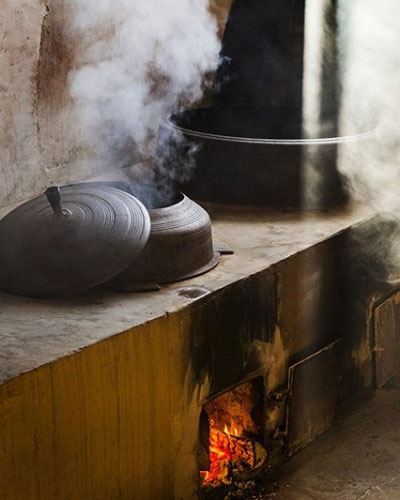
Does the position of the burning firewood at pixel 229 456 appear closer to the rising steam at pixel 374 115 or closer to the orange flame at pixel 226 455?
the orange flame at pixel 226 455

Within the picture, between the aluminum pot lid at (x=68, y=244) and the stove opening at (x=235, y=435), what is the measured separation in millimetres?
1167

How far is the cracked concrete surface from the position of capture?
562 centimetres

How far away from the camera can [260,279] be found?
5488 mm

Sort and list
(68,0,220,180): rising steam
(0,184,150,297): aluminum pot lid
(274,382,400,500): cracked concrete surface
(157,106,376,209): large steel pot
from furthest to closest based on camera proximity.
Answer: (68,0,220,180): rising steam
(157,106,376,209): large steel pot
(274,382,400,500): cracked concrete surface
(0,184,150,297): aluminum pot lid

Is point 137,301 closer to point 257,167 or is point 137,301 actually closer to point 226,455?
point 226,455

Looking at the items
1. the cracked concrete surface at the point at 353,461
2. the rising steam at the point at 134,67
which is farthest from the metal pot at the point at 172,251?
the rising steam at the point at 134,67

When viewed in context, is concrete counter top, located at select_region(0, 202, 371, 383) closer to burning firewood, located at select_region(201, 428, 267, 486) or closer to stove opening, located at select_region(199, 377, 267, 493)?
stove opening, located at select_region(199, 377, 267, 493)

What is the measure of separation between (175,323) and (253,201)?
2017 millimetres

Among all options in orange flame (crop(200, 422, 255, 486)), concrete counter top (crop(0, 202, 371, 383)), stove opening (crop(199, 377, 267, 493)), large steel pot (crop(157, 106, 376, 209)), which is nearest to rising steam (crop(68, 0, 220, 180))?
large steel pot (crop(157, 106, 376, 209))

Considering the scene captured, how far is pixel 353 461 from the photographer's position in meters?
5.94

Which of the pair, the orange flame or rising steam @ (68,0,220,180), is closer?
the orange flame

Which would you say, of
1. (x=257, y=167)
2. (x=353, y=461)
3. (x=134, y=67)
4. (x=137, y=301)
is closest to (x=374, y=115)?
(x=257, y=167)

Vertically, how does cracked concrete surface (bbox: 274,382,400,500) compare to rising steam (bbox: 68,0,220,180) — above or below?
below

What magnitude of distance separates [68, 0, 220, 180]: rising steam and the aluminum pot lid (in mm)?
1790
